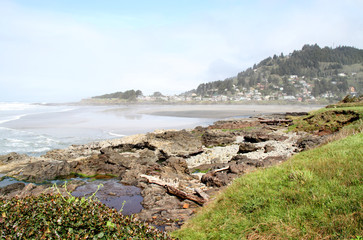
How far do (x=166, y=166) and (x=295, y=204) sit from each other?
9718 millimetres

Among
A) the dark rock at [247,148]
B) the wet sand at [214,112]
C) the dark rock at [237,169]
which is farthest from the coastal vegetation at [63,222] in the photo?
the wet sand at [214,112]

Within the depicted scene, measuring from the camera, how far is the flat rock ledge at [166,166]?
9453 mm

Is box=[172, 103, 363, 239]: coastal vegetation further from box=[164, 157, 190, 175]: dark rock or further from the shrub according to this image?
box=[164, 157, 190, 175]: dark rock

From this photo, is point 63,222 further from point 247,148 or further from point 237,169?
point 247,148

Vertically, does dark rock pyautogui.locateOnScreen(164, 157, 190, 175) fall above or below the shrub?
below

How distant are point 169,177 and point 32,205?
884 centimetres

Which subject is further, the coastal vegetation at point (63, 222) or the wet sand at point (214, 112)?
the wet sand at point (214, 112)

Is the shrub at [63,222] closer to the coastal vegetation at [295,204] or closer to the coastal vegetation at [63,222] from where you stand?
the coastal vegetation at [63,222]

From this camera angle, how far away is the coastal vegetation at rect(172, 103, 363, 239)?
4496 millimetres

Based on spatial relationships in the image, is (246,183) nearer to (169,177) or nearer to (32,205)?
(32,205)

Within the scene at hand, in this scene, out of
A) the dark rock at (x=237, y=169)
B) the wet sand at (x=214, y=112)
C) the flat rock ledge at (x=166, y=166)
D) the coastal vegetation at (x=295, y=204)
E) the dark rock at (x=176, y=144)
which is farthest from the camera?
the wet sand at (x=214, y=112)

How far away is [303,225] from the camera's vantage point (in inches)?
184

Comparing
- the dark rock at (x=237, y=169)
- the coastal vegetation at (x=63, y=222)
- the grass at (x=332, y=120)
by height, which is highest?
the coastal vegetation at (x=63, y=222)

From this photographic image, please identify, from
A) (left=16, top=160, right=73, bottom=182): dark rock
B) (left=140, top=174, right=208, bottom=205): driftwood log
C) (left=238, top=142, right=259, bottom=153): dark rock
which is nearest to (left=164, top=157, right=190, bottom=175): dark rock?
(left=140, top=174, right=208, bottom=205): driftwood log
